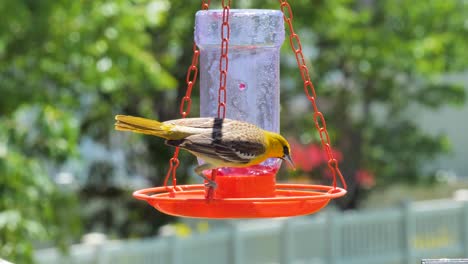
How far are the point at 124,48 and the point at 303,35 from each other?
6077mm

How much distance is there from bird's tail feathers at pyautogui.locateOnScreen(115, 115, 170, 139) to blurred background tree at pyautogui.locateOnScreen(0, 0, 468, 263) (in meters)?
4.31

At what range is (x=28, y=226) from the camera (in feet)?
25.9

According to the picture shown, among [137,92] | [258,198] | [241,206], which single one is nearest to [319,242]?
[137,92]

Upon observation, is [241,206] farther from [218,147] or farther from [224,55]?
[224,55]

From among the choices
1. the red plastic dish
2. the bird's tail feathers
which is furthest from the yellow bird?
the red plastic dish

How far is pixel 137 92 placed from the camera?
1214 centimetres

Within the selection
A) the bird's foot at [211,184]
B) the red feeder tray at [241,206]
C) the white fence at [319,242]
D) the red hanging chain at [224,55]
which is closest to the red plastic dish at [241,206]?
the red feeder tray at [241,206]

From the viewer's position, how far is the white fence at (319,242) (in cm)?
1120

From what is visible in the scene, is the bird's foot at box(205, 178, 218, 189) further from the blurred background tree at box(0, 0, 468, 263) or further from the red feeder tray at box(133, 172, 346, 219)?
the blurred background tree at box(0, 0, 468, 263)

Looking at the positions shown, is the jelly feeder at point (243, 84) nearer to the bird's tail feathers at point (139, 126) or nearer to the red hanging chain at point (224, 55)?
the red hanging chain at point (224, 55)

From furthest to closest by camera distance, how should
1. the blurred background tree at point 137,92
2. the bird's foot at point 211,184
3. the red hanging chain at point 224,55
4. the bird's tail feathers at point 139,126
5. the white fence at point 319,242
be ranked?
the white fence at point 319,242
the blurred background tree at point 137,92
the red hanging chain at point 224,55
the bird's foot at point 211,184
the bird's tail feathers at point 139,126

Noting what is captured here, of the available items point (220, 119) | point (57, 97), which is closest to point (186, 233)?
point (57, 97)

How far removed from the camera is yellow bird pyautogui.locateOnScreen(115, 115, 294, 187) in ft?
11.9

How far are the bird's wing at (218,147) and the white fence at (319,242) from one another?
22.5 feet
